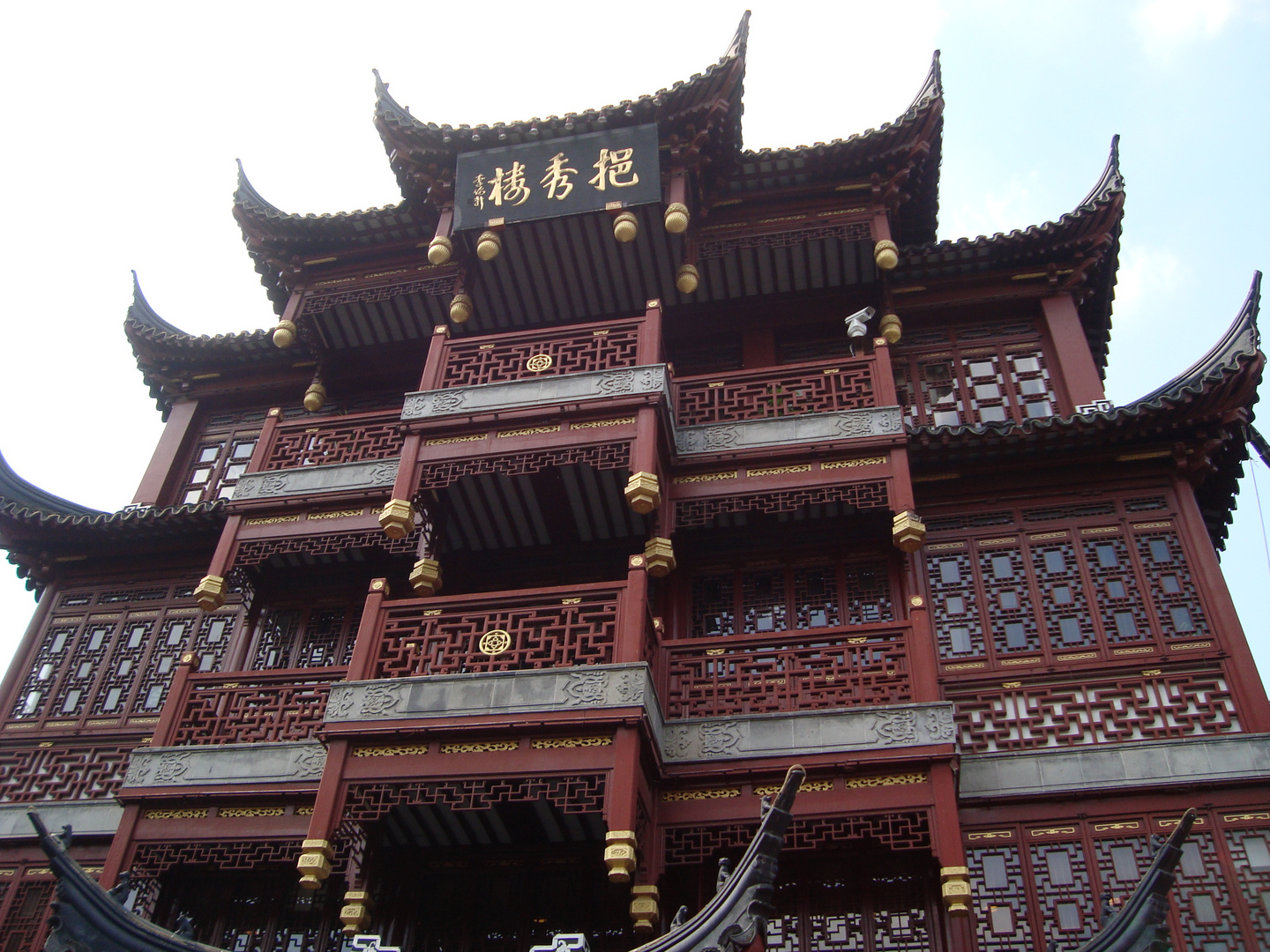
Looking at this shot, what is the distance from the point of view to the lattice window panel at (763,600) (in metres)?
11.8

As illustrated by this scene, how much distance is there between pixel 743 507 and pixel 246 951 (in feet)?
20.7

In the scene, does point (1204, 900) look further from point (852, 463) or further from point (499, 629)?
point (499, 629)

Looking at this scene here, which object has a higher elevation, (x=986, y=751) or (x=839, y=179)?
(x=839, y=179)

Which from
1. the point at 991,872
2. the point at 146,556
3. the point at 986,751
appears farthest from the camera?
the point at 146,556

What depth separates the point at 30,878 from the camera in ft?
37.8

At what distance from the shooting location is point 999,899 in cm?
945

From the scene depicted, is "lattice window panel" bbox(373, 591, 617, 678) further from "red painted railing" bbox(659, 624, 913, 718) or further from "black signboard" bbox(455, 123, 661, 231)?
"black signboard" bbox(455, 123, 661, 231)

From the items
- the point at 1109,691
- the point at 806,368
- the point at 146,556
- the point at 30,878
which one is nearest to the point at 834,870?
the point at 1109,691

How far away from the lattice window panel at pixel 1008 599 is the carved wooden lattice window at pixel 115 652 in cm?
836

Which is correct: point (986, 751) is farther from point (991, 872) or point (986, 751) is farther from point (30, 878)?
point (30, 878)

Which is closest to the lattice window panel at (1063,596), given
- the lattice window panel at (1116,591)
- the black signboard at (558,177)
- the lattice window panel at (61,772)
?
the lattice window panel at (1116,591)

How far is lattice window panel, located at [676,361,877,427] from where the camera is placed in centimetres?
1245

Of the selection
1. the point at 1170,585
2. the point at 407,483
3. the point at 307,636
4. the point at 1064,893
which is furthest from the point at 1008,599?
the point at 307,636

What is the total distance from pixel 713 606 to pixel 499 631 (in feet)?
8.62
